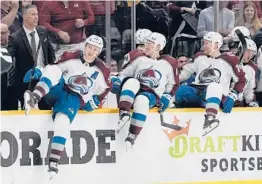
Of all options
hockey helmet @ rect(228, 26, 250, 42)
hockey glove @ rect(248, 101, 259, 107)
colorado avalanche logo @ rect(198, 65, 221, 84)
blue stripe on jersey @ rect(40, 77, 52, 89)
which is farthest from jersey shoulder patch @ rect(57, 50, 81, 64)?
hockey glove @ rect(248, 101, 259, 107)

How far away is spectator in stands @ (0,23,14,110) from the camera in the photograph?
5379 mm

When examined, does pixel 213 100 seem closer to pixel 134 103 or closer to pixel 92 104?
pixel 134 103

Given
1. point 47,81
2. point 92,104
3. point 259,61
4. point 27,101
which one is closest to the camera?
point 27,101

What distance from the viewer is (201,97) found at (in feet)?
18.5

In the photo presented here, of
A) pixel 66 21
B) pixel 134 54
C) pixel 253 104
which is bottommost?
pixel 253 104

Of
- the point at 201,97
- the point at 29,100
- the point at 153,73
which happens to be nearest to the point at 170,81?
the point at 153,73

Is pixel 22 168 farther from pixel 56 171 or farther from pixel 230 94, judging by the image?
pixel 230 94

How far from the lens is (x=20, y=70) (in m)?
5.48

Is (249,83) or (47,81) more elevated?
(47,81)

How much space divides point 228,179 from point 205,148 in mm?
255

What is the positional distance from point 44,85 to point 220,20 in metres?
1.42

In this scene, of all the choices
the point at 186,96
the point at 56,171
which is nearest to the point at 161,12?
the point at 186,96

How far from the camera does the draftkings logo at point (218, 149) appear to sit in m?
5.57

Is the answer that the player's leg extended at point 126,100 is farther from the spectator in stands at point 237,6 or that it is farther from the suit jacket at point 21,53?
the spectator in stands at point 237,6
